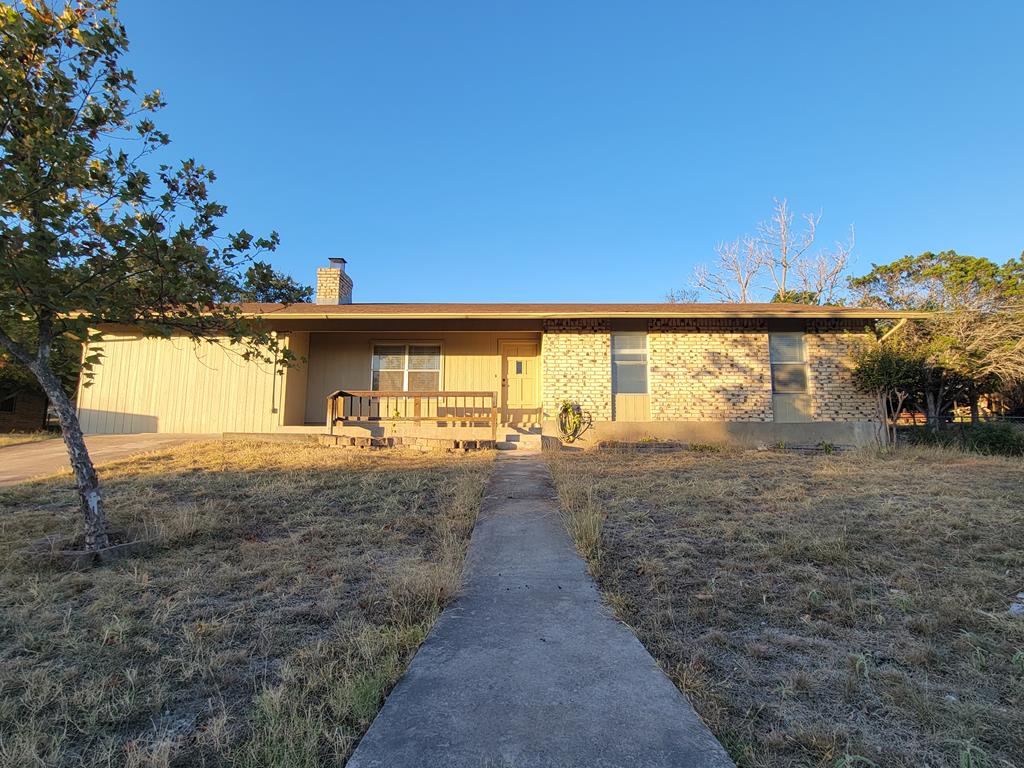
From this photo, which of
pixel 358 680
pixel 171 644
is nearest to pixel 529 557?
pixel 358 680

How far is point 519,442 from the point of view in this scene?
1120 centimetres

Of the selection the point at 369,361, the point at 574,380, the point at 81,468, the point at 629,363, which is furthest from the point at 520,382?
the point at 81,468

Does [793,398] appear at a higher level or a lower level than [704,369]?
lower

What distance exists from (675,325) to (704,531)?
27.0ft

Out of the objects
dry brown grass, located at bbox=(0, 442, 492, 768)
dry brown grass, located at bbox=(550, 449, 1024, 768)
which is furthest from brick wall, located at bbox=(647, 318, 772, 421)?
dry brown grass, located at bbox=(0, 442, 492, 768)

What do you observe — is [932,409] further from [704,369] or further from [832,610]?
[832,610]

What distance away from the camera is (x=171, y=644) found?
110 inches

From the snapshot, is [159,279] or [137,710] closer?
[137,710]

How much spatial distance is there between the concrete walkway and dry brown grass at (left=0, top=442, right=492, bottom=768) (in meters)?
0.17

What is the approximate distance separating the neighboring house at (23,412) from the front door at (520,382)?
15.9 metres

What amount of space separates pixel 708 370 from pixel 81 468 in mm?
11239

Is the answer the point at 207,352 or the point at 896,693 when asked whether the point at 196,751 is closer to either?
the point at 896,693

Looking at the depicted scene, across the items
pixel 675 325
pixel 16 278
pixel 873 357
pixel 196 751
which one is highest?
pixel 675 325

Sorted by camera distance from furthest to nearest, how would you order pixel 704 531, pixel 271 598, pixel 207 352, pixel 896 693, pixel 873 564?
pixel 207 352, pixel 704 531, pixel 873 564, pixel 271 598, pixel 896 693
